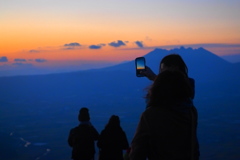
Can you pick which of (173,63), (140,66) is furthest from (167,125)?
(140,66)

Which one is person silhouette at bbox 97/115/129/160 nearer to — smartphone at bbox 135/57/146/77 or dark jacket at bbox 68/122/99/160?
dark jacket at bbox 68/122/99/160

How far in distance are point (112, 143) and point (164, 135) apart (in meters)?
4.23

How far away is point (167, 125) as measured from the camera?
2.13 metres

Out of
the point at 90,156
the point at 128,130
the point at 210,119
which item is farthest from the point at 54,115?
the point at 90,156

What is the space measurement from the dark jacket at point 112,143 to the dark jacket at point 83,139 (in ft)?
0.67

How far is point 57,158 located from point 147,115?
74.4 metres

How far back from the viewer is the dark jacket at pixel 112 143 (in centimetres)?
622

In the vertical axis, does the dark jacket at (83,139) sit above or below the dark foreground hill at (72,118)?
above

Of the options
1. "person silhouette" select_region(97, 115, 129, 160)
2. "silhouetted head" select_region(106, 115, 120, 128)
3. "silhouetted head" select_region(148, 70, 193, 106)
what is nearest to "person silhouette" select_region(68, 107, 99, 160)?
"person silhouette" select_region(97, 115, 129, 160)

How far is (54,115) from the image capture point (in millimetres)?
143000

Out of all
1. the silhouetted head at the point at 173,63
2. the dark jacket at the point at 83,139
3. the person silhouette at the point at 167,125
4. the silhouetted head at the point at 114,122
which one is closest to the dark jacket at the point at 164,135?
the person silhouette at the point at 167,125

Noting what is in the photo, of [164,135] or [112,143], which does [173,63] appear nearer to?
[164,135]

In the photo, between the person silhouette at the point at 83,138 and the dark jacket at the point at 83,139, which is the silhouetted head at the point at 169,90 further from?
the dark jacket at the point at 83,139

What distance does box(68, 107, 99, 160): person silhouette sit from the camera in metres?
6.27
